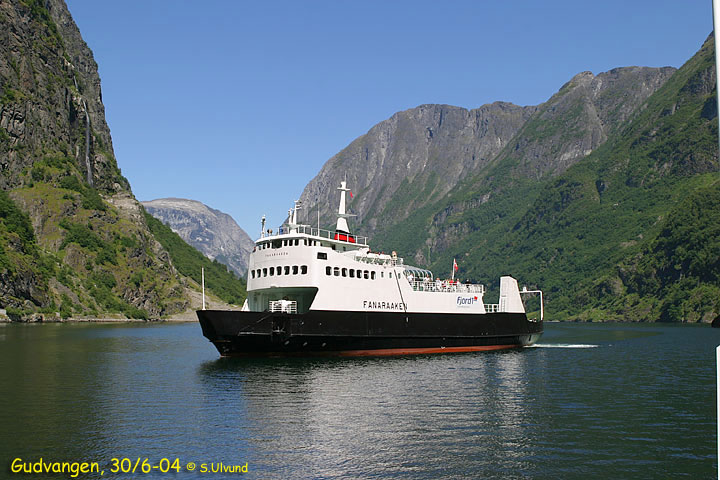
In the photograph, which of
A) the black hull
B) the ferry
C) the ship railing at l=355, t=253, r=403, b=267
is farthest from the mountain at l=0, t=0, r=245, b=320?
the ship railing at l=355, t=253, r=403, b=267

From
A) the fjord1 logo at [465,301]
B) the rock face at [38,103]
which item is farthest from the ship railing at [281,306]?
the rock face at [38,103]

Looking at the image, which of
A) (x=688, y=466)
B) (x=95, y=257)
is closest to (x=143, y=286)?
(x=95, y=257)

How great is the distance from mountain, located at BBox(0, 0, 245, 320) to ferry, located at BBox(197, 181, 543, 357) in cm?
8958

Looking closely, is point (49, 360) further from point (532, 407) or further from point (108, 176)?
point (108, 176)

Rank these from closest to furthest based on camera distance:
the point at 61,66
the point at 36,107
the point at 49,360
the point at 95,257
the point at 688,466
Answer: the point at 688,466
the point at 49,360
the point at 95,257
the point at 36,107
the point at 61,66

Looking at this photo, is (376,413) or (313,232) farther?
(313,232)

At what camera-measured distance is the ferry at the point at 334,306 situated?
152ft

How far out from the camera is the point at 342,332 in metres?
48.8

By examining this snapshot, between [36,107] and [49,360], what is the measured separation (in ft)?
446

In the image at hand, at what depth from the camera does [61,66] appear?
605 ft

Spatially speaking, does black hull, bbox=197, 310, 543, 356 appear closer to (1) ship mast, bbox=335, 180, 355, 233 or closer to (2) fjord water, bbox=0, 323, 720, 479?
(2) fjord water, bbox=0, 323, 720, 479

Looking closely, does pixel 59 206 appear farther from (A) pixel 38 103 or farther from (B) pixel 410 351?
(B) pixel 410 351

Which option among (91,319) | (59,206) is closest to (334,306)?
(91,319)

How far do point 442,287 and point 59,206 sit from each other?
127 m
